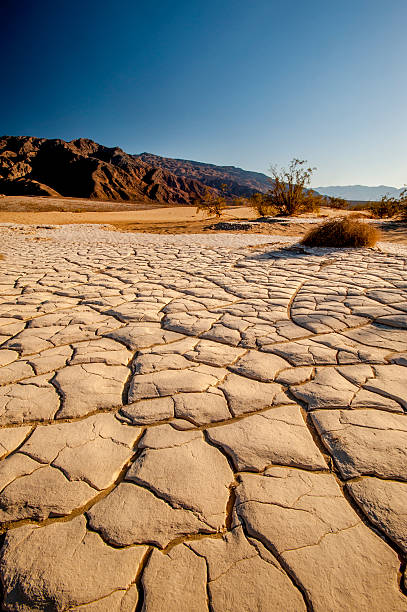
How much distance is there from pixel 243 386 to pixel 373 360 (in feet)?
3.00

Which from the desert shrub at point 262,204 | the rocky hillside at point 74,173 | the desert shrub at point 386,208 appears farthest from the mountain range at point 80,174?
the desert shrub at point 262,204

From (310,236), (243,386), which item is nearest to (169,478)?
(243,386)

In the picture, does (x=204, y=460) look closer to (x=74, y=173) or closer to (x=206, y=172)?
(x=74, y=173)

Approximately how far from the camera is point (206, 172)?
152750mm

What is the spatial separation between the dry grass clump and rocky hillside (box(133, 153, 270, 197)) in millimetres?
113006

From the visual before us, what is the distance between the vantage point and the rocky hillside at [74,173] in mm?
66312

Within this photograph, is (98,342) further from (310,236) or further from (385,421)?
(310,236)

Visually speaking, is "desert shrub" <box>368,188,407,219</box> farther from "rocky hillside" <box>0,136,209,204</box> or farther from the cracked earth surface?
"rocky hillside" <box>0,136,209,204</box>

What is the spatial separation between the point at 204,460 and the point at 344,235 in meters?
6.14

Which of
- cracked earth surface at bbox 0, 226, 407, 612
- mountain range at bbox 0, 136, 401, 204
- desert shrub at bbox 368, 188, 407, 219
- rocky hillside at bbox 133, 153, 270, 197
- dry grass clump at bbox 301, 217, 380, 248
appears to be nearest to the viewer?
cracked earth surface at bbox 0, 226, 407, 612

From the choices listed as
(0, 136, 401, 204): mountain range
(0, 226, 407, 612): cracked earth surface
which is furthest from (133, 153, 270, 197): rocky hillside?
(0, 226, 407, 612): cracked earth surface

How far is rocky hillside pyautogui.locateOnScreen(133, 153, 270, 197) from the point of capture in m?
129

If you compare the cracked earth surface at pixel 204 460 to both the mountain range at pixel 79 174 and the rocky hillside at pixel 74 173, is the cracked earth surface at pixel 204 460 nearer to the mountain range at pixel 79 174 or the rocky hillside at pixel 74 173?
the mountain range at pixel 79 174

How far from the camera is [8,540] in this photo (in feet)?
3.08
